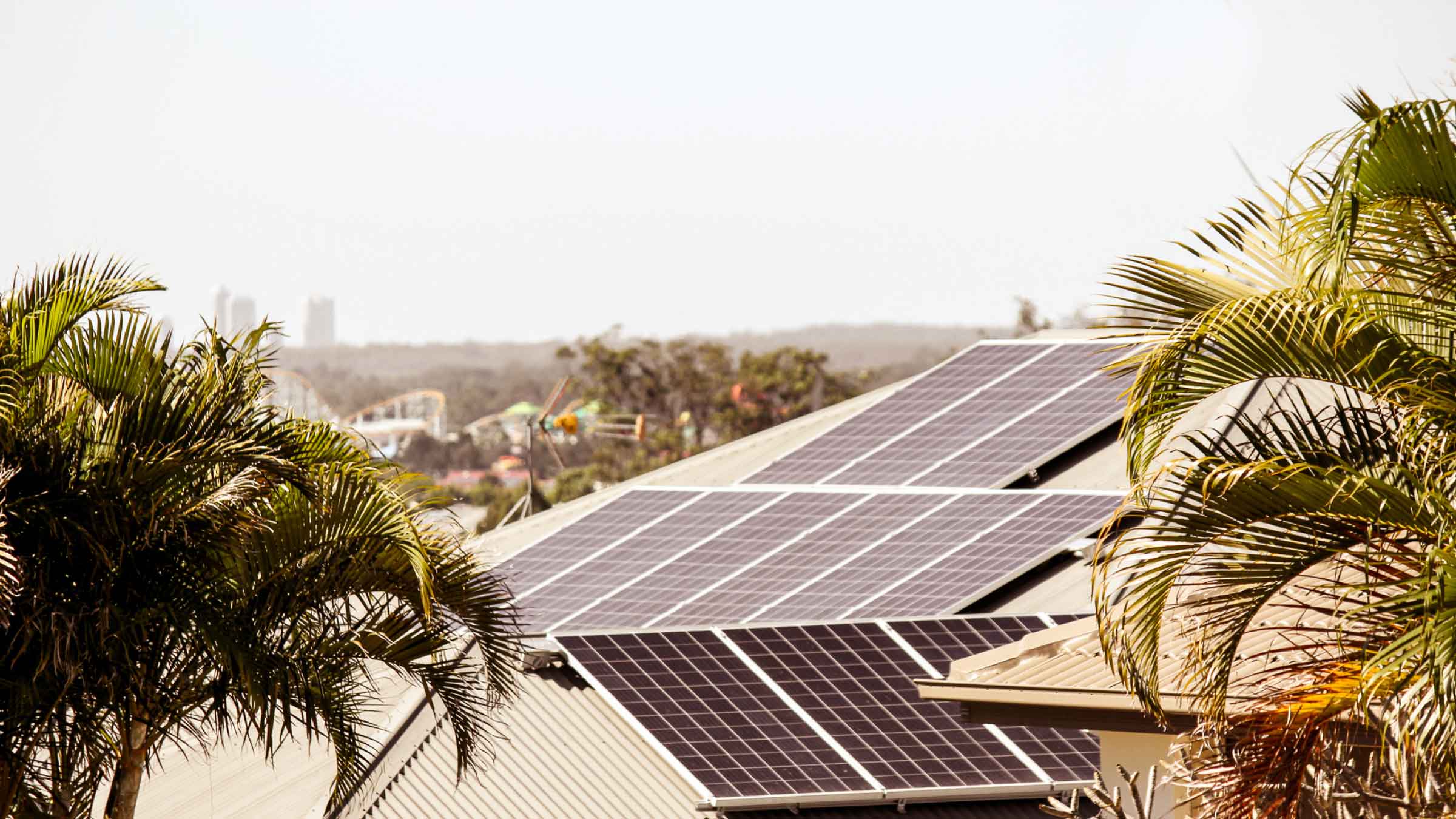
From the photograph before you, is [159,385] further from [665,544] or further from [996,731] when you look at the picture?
[665,544]

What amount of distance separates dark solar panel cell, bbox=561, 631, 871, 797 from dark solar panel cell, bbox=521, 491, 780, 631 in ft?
12.2

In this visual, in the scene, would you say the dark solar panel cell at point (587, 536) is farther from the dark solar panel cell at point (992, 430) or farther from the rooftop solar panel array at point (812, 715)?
the rooftop solar panel array at point (812, 715)

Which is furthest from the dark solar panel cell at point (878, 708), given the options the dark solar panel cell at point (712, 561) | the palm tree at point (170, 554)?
the palm tree at point (170, 554)

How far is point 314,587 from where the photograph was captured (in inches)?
473

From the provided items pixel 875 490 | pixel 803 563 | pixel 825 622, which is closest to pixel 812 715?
pixel 825 622

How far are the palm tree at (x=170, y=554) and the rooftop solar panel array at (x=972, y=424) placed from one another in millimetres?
13698

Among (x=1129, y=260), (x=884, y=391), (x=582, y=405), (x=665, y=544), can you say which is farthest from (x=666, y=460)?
(x=1129, y=260)

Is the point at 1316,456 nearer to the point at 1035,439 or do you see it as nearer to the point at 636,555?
the point at 636,555

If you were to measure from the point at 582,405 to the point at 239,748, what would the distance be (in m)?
80.5

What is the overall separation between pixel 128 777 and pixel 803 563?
37.0 feet

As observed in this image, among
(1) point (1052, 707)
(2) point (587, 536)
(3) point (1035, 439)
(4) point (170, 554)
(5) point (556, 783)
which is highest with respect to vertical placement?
(4) point (170, 554)

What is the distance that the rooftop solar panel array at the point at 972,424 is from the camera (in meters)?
25.8

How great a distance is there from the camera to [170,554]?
11.7m

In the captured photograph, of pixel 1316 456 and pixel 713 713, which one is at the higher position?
pixel 1316 456
